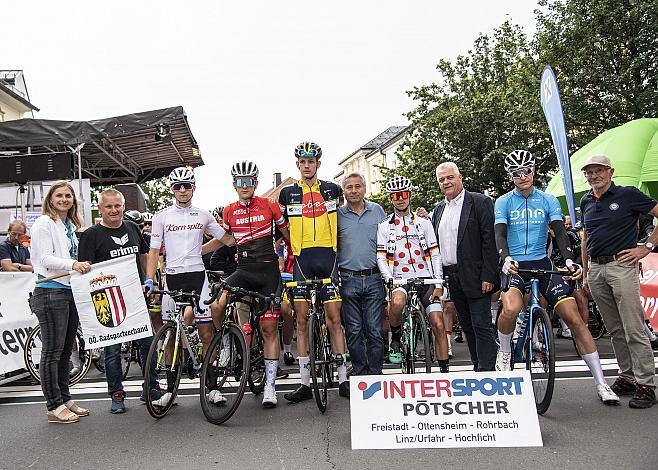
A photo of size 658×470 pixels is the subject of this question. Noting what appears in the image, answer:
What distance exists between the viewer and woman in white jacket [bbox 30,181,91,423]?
19.3 ft

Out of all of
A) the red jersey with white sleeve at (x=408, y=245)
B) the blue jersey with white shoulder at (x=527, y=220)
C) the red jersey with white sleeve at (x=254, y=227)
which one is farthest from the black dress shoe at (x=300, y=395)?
the blue jersey with white shoulder at (x=527, y=220)

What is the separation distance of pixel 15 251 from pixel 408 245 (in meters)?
6.50

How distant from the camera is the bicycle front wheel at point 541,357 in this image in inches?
208

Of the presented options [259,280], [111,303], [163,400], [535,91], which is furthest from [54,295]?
[535,91]

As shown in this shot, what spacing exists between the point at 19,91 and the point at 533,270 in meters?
57.4

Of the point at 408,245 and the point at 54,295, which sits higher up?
the point at 408,245

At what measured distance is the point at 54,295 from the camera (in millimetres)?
5953

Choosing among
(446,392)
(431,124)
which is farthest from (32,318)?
(431,124)

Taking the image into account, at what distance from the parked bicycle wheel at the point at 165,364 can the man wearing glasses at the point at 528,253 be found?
305 centimetres

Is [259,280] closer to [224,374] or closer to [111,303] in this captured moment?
[224,374]

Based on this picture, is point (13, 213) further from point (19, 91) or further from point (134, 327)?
point (19, 91)

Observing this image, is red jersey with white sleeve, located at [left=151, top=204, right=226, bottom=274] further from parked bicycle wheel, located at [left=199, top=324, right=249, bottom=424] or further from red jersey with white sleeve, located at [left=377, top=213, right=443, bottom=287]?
red jersey with white sleeve, located at [left=377, top=213, right=443, bottom=287]

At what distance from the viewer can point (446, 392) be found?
4895 millimetres

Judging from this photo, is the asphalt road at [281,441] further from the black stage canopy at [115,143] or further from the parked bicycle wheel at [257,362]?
the black stage canopy at [115,143]
